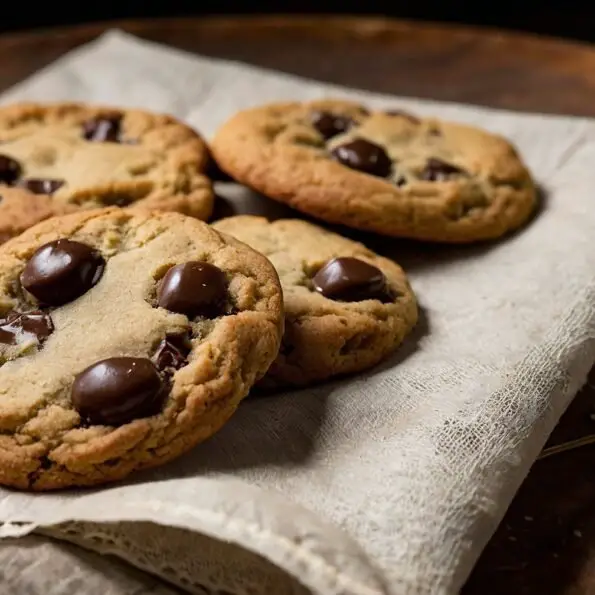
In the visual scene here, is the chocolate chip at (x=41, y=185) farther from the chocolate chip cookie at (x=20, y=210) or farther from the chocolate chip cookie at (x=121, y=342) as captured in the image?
the chocolate chip cookie at (x=121, y=342)

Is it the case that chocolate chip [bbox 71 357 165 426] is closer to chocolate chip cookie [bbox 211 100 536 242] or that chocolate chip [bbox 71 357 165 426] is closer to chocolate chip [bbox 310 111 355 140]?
chocolate chip cookie [bbox 211 100 536 242]

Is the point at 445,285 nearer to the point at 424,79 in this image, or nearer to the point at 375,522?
the point at 375,522

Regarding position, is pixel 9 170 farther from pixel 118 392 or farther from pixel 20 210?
pixel 118 392

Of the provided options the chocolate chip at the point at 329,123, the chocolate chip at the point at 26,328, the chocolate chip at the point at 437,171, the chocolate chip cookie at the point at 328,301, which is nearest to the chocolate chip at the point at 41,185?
the chocolate chip cookie at the point at 328,301

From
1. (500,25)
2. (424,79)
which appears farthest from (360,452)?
(500,25)

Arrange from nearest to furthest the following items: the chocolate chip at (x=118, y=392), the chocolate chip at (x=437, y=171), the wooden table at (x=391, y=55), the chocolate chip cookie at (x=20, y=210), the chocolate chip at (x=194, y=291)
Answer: the chocolate chip at (x=118, y=392) → the chocolate chip at (x=194, y=291) → the chocolate chip cookie at (x=20, y=210) → the chocolate chip at (x=437, y=171) → the wooden table at (x=391, y=55)

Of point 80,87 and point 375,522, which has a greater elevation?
point 375,522

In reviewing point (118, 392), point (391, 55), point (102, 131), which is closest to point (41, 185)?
point (102, 131)
